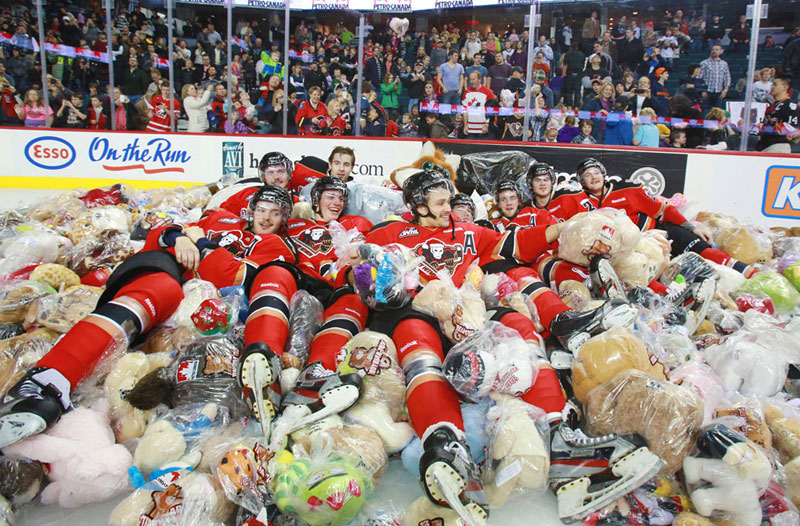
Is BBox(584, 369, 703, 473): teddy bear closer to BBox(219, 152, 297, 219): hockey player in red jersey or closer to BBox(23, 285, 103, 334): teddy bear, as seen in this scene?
BBox(23, 285, 103, 334): teddy bear

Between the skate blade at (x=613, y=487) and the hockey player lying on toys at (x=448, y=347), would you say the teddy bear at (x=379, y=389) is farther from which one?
the skate blade at (x=613, y=487)

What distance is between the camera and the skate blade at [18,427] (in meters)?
1.78

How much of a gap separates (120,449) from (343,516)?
0.81 metres

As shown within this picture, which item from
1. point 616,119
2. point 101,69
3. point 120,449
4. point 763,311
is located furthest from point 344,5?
point 120,449

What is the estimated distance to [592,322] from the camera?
2359 mm

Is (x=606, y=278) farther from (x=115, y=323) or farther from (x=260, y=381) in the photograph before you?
(x=115, y=323)

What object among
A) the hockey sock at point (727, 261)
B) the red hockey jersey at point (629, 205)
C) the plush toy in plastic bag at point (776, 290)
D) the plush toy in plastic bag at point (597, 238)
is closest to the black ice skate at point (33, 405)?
the plush toy in plastic bag at point (597, 238)

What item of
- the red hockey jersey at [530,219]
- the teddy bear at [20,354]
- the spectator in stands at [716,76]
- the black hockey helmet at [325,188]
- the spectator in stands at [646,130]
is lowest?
the teddy bear at [20,354]

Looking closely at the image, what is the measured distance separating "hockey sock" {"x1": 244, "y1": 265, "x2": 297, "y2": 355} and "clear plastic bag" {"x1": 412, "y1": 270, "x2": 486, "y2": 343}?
575 mm

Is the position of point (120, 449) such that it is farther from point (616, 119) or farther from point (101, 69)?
→ point (101, 69)

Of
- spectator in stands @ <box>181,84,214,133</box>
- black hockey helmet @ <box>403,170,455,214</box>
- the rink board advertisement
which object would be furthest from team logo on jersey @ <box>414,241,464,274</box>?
spectator in stands @ <box>181,84,214,133</box>

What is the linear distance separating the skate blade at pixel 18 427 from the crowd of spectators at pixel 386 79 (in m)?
5.47

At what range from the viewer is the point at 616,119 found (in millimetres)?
6254

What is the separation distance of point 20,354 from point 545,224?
298cm
